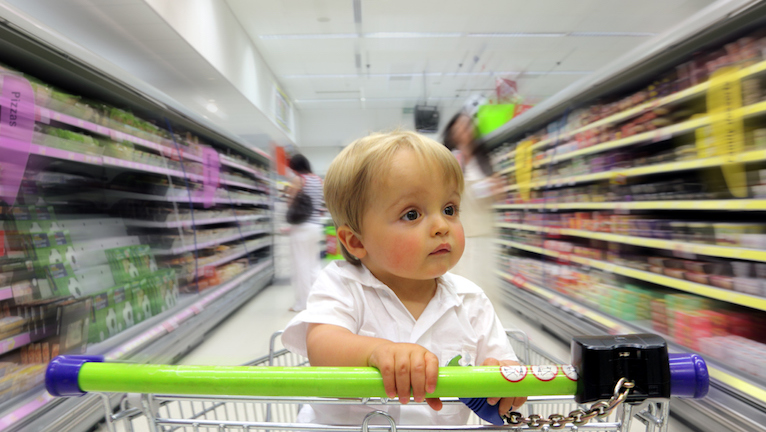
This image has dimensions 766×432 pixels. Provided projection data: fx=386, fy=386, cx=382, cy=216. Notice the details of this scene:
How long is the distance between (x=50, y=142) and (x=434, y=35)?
524cm

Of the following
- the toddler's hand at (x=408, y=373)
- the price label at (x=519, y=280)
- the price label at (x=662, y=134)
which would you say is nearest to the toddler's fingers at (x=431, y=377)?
the toddler's hand at (x=408, y=373)

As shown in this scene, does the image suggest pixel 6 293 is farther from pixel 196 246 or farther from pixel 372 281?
pixel 196 246

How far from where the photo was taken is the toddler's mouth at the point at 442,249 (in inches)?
26.0

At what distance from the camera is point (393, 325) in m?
0.74

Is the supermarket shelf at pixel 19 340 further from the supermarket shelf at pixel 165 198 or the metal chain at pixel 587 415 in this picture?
the metal chain at pixel 587 415

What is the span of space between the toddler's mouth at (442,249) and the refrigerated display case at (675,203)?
54.9 inches

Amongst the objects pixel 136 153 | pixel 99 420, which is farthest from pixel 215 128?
pixel 99 420

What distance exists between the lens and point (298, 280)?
366 centimetres

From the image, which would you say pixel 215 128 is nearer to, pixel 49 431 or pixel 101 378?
pixel 49 431

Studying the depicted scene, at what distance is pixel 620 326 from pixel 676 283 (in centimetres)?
35

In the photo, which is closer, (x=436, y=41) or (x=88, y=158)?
(x=88, y=158)

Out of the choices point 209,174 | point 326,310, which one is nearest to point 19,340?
point 326,310

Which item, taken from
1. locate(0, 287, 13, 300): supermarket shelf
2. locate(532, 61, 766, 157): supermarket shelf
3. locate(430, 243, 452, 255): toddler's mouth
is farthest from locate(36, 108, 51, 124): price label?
locate(532, 61, 766, 157): supermarket shelf

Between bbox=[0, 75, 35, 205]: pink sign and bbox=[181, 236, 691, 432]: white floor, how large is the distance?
1143 mm
